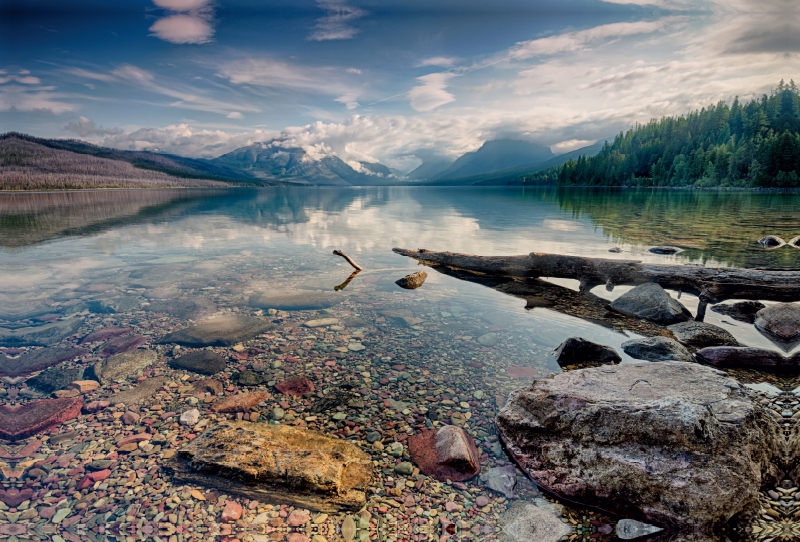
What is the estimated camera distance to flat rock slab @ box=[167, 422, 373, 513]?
588 cm

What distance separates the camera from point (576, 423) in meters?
6.31

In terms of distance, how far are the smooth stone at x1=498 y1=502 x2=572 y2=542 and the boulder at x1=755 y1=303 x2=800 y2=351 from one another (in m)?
11.2

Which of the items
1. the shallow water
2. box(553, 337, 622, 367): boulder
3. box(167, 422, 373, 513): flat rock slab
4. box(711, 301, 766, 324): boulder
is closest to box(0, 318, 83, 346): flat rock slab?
the shallow water

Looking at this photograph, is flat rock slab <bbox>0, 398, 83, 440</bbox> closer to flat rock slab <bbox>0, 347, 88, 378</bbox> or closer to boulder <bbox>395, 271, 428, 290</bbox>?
flat rock slab <bbox>0, 347, 88, 378</bbox>

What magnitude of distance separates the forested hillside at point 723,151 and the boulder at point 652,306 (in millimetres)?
144574

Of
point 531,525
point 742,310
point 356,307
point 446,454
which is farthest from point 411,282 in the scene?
point 531,525

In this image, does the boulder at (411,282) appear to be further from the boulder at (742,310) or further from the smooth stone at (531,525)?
the smooth stone at (531,525)

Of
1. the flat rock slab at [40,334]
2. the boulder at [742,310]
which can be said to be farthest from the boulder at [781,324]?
the flat rock slab at [40,334]

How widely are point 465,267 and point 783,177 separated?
477ft

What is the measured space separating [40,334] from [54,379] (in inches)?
178

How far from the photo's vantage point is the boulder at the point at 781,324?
39.2 feet

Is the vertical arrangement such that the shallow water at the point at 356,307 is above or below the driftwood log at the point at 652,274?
below

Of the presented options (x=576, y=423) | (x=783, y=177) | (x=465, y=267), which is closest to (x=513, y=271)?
(x=465, y=267)

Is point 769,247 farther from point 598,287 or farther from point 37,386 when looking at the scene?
point 37,386
